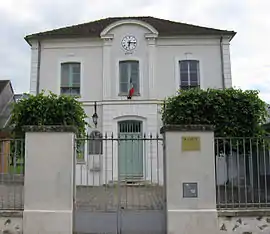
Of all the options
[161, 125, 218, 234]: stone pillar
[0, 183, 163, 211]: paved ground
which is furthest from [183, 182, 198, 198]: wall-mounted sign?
[0, 183, 163, 211]: paved ground

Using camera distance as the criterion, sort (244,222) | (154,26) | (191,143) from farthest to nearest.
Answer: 1. (154,26)
2. (191,143)
3. (244,222)

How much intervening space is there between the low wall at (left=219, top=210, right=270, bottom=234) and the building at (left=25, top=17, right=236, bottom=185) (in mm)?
10749

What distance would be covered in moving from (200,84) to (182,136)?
434 inches

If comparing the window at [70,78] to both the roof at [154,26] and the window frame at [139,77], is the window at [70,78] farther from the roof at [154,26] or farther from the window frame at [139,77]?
the window frame at [139,77]

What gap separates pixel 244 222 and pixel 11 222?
4.81 m

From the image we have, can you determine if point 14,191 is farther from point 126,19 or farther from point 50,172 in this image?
point 126,19

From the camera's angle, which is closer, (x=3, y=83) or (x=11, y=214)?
(x=11, y=214)

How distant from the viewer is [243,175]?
8516 millimetres

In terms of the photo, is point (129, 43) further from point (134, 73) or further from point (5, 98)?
point (5, 98)

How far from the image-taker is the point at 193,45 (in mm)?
19234

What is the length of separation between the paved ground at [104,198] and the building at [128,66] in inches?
252

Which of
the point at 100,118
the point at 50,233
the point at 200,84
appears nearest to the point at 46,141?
the point at 50,233

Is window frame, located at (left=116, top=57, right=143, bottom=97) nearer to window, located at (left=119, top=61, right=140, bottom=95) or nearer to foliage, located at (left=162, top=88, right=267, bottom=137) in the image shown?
window, located at (left=119, top=61, right=140, bottom=95)

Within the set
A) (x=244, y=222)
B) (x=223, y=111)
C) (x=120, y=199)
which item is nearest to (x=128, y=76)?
(x=223, y=111)
